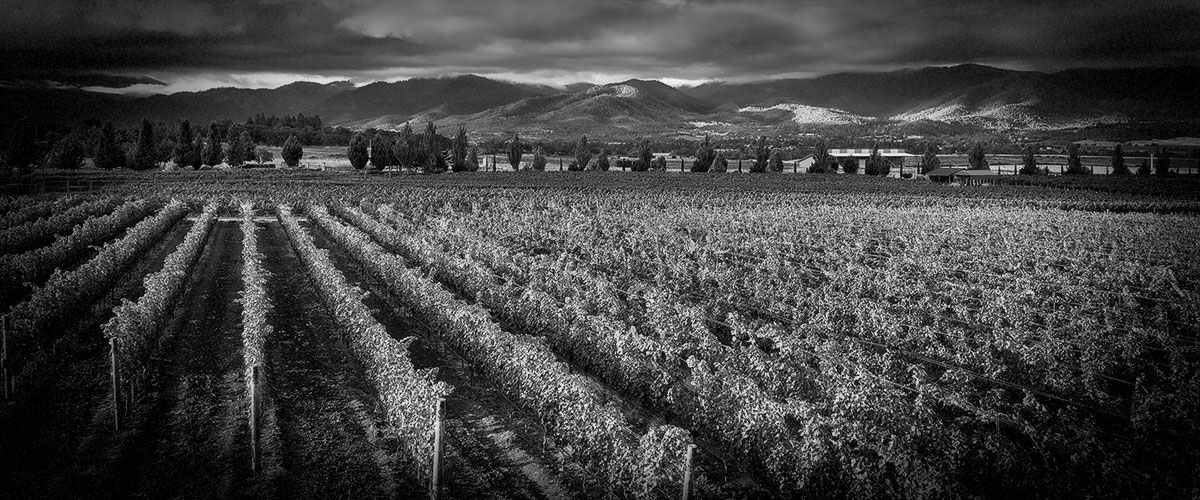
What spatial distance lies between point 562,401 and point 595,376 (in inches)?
132

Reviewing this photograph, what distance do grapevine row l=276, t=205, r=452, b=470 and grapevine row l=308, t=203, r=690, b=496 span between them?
1.23 metres

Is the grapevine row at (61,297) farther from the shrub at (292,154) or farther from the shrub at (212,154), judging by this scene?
the shrub at (212,154)

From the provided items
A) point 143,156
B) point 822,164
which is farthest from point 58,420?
point 822,164

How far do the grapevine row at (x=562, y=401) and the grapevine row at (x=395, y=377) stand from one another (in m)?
1.23

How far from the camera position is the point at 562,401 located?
10.5 metres

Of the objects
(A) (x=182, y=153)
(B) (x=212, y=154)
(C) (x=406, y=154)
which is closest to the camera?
(A) (x=182, y=153)

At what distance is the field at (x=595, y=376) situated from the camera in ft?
30.0

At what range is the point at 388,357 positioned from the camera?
12000 mm

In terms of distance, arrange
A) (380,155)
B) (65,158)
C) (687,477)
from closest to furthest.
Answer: (687,477) < (65,158) < (380,155)

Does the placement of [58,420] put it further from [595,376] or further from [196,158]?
[196,158]

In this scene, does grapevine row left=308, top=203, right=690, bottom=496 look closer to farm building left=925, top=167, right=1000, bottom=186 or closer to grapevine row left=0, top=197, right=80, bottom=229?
grapevine row left=0, top=197, right=80, bottom=229

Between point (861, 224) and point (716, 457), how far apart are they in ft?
112

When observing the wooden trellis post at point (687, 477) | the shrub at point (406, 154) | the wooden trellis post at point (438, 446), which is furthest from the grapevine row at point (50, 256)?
the shrub at point (406, 154)

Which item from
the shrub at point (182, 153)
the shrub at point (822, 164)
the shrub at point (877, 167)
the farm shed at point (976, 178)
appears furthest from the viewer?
the shrub at point (822, 164)
